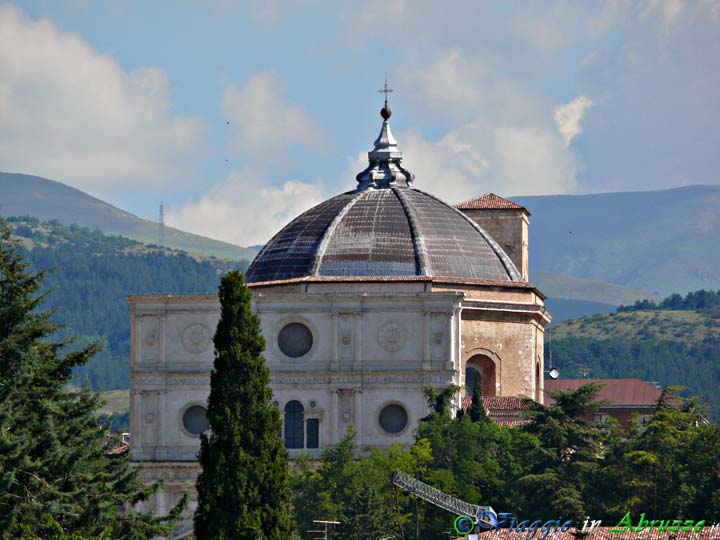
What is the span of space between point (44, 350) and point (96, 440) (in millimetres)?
2859

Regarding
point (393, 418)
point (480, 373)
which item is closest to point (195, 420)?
point (393, 418)

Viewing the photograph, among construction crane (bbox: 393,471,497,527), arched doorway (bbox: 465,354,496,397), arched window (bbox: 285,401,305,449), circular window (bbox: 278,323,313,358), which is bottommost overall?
construction crane (bbox: 393,471,497,527)

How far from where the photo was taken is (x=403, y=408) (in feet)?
290

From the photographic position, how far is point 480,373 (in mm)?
95250

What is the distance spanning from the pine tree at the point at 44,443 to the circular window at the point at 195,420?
3108 centimetres

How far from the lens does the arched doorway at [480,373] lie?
95000 millimetres

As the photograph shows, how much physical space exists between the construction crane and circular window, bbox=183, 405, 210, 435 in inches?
605

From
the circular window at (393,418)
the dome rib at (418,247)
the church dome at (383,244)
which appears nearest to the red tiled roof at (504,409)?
the circular window at (393,418)

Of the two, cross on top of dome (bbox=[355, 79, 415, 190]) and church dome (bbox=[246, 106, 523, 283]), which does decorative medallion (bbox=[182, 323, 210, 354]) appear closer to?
church dome (bbox=[246, 106, 523, 283])

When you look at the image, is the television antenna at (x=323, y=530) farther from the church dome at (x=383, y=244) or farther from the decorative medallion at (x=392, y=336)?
the church dome at (x=383, y=244)

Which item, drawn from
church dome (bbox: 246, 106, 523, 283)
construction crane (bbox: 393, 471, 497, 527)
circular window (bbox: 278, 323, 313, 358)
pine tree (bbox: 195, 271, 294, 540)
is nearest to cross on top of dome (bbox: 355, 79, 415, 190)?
church dome (bbox: 246, 106, 523, 283)

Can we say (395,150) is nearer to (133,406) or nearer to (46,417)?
(133,406)

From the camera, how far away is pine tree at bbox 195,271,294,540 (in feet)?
194

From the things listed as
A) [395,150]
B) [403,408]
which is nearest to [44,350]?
[403,408]
